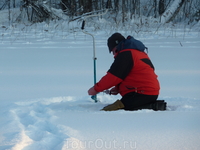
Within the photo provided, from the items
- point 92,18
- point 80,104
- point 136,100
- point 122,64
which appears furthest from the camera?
point 92,18

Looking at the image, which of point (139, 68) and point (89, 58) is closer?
point (139, 68)

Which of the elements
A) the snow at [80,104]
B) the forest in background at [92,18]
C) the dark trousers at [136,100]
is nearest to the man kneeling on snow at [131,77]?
the dark trousers at [136,100]

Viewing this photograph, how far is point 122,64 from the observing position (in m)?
2.93

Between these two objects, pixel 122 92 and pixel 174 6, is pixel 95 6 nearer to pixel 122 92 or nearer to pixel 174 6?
pixel 174 6

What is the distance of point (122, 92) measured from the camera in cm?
317

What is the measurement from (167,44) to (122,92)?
466 centimetres

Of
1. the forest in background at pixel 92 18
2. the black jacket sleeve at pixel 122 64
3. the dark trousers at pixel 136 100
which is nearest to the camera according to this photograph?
the black jacket sleeve at pixel 122 64

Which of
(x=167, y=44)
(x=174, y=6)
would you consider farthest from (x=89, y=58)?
(x=174, y=6)

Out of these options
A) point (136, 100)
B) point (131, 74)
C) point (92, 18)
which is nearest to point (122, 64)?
point (131, 74)

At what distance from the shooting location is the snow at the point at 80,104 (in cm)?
222

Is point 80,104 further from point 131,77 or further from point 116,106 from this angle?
point 131,77

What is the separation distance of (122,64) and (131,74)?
0.51ft

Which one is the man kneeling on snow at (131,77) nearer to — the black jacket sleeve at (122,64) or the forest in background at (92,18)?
the black jacket sleeve at (122,64)

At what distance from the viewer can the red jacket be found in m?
2.94
